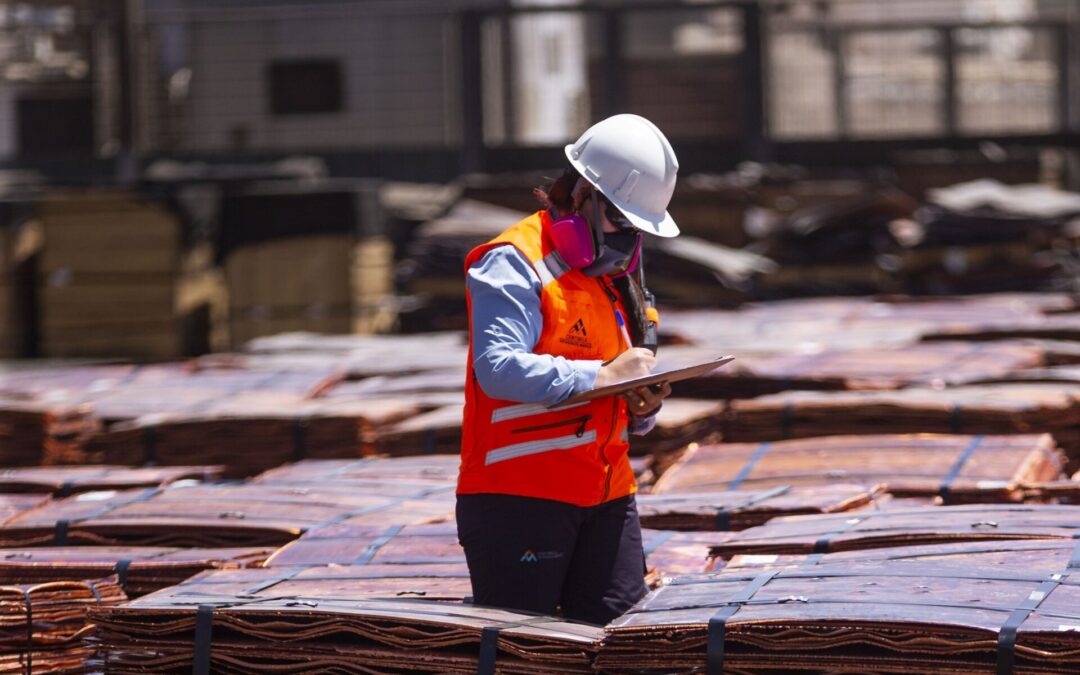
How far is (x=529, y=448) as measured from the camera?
16.9 feet

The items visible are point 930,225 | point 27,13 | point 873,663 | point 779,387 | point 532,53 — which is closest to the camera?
point 873,663

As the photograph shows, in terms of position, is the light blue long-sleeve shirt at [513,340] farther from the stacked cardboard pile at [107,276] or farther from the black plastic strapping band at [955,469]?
the stacked cardboard pile at [107,276]

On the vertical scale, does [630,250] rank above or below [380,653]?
above

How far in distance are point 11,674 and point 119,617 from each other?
2.71ft

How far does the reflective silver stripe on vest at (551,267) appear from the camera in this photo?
16.6 ft

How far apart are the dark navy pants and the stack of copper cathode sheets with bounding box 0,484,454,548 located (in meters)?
1.53

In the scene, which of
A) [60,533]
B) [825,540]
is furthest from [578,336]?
[60,533]

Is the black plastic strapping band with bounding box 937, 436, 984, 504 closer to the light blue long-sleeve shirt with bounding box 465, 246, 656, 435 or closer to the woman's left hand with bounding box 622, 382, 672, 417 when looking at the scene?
the woman's left hand with bounding box 622, 382, 672, 417

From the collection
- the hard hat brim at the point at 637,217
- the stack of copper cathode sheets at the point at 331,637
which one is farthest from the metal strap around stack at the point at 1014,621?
the hard hat brim at the point at 637,217

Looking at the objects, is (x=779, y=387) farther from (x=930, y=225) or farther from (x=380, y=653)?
(x=930, y=225)

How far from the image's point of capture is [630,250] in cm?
530

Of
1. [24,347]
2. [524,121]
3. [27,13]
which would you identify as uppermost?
[27,13]

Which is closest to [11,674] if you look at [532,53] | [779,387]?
[779,387]

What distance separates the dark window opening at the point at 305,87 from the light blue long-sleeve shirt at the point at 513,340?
18.6 meters
